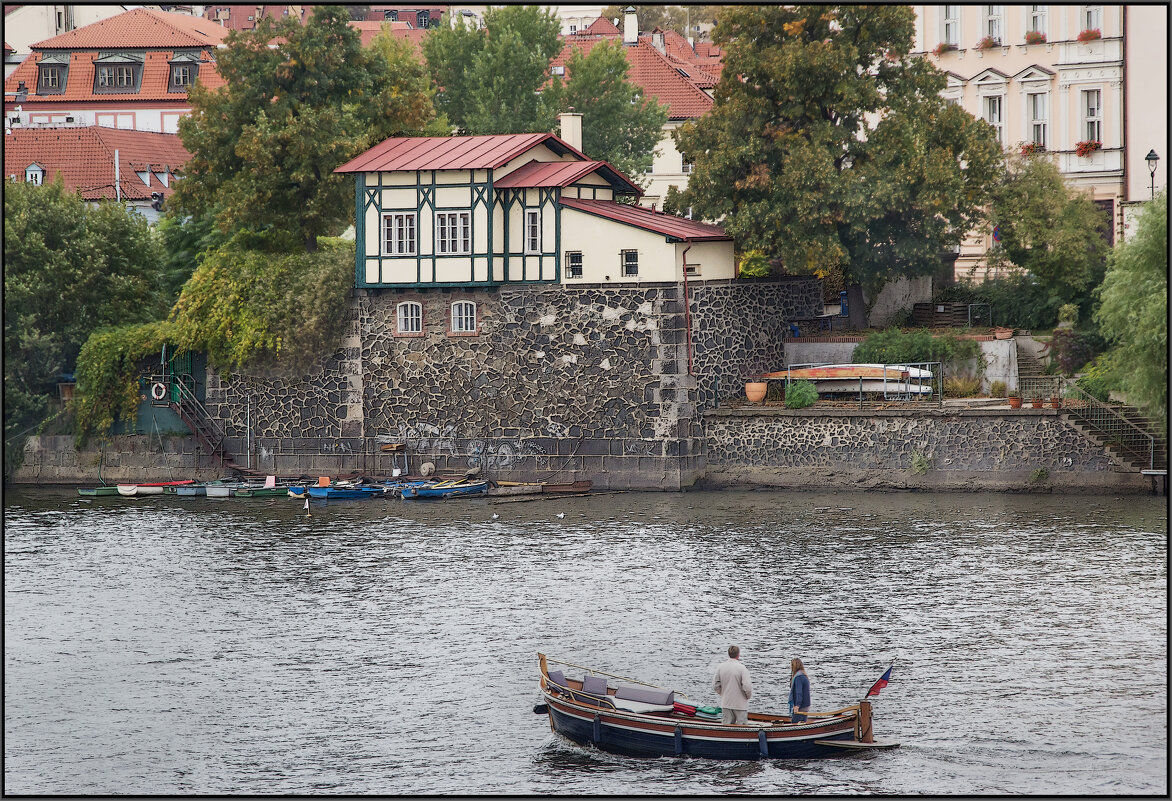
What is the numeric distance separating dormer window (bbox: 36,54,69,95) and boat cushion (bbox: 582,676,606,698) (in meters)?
69.4

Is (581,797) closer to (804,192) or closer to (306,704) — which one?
(306,704)

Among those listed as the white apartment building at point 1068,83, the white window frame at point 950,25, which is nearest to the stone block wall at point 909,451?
the white apartment building at point 1068,83

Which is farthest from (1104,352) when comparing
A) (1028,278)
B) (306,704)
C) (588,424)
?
(306,704)

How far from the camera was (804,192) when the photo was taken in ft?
161

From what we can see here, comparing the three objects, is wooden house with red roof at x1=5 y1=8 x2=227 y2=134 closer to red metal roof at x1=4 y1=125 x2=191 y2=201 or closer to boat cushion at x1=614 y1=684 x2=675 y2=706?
red metal roof at x1=4 y1=125 x2=191 y2=201

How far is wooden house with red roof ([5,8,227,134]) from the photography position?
84.1 metres

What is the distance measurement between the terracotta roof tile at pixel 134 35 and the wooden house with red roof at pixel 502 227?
38.7 meters

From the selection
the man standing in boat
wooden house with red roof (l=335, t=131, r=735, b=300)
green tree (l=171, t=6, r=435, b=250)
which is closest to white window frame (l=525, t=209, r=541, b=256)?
wooden house with red roof (l=335, t=131, r=735, b=300)

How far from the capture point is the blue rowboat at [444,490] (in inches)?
1911

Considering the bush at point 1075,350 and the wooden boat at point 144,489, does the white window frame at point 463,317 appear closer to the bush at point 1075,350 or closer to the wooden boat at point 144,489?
the wooden boat at point 144,489

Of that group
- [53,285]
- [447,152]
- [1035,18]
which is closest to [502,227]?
[447,152]

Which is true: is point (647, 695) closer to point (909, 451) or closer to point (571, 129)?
point (909, 451)

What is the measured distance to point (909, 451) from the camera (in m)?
46.9

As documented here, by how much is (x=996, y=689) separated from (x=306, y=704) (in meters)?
12.0
